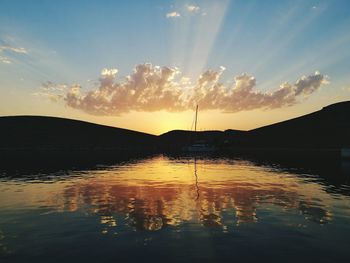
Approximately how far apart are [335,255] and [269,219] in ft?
22.9

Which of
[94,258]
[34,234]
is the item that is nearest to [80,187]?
[34,234]

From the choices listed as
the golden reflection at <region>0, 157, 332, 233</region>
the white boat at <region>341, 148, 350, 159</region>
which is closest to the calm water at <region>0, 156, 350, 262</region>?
the golden reflection at <region>0, 157, 332, 233</region>

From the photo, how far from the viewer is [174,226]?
18.5 metres

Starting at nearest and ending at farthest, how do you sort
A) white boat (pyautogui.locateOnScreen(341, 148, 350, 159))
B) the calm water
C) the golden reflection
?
the calm water
the golden reflection
white boat (pyautogui.locateOnScreen(341, 148, 350, 159))

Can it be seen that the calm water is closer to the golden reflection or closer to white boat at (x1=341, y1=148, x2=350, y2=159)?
→ the golden reflection

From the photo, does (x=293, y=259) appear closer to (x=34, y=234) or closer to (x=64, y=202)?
(x=34, y=234)

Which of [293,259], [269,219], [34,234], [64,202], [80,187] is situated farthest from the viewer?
[80,187]

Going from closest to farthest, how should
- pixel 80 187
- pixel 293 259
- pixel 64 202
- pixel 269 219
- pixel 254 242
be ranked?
1. pixel 293 259
2. pixel 254 242
3. pixel 269 219
4. pixel 64 202
5. pixel 80 187

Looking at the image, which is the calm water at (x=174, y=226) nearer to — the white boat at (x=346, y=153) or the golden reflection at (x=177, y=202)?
the golden reflection at (x=177, y=202)

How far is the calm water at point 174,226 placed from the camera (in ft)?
45.2

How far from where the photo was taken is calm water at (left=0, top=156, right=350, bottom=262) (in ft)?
45.2

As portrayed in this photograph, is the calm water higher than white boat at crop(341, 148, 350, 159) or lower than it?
lower

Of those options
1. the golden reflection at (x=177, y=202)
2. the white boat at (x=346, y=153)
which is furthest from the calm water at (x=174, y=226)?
the white boat at (x=346, y=153)

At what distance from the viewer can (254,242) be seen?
15.6 meters
